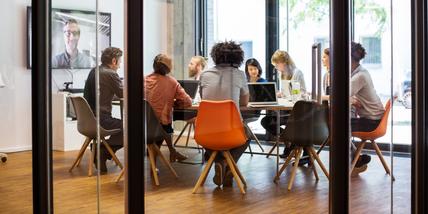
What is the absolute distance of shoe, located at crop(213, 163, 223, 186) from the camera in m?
4.90

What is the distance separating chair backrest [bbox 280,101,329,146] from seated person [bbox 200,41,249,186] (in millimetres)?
469

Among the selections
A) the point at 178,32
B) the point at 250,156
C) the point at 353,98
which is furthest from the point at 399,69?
the point at 178,32

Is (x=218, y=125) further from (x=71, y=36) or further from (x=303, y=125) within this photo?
(x=71, y=36)

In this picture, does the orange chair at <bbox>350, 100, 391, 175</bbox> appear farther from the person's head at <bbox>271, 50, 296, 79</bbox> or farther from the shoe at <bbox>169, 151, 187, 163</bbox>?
the shoe at <bbox>169, 151, 187, 163</bbox>

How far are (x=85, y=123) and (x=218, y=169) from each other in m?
1.31

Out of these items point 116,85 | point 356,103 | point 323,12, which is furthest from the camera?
point 323,12

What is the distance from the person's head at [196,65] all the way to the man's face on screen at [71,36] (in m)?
1.12

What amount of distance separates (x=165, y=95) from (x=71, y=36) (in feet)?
3.14

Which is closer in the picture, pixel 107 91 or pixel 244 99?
pixel 107 91

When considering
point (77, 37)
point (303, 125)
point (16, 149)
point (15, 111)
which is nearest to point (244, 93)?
point (303, 125)

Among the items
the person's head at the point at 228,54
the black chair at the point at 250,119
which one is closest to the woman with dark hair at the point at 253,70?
the person's head at the point at 228,54

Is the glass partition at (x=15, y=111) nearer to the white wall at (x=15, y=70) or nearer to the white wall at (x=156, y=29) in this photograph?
the white wall at (x=15, y=70)

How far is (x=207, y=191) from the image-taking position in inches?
189

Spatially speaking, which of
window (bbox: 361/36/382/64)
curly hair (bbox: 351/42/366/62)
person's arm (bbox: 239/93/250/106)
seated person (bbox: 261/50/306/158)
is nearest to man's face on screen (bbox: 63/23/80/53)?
person's arm (bbox: 239/93/250/106)
